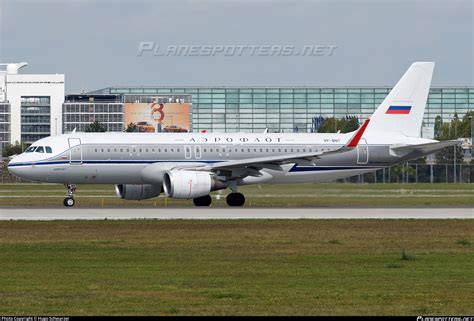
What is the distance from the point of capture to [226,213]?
4519cm

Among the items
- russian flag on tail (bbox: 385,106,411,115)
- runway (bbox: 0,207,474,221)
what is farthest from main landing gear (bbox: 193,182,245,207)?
russian flag on tail (bbox: 385,106,411,115)

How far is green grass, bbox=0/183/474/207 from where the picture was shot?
55188mm

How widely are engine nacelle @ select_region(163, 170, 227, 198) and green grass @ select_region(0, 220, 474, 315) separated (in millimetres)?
10281

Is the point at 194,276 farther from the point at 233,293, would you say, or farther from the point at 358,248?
the point at 358,248

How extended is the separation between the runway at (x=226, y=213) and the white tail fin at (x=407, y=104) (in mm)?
8672

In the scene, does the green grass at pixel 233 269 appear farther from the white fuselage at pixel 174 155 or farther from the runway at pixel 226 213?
the white fuselage at pixel 174 155

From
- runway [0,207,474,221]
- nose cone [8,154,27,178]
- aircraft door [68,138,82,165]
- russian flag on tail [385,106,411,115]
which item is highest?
russian flag on tail [385,106,411,115]

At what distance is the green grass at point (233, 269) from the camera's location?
19516 millimetres

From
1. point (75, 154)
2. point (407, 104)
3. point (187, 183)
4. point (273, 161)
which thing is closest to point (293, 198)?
point (407, 104)

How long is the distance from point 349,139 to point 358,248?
2641cm

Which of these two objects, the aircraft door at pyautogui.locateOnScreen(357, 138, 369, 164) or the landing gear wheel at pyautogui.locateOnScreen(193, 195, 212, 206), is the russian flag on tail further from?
the landing gear wheel at pyautogui.locateOnScreen(193, 195, 212, 206)

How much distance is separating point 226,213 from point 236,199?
6832mm

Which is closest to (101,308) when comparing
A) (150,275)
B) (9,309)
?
(9,309)

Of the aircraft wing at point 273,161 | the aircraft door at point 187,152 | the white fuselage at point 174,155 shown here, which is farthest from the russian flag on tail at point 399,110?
the aircraft door at point 187,152
